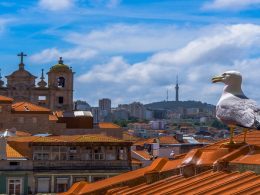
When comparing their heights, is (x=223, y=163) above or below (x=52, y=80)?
below

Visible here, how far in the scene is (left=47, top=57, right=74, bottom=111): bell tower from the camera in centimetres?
9575

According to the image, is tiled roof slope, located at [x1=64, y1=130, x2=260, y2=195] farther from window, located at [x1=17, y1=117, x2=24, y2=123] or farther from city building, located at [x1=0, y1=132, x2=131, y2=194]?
window, located at [x1=17, y1=117, x2=24, y2=123]

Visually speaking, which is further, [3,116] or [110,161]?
[3,116]

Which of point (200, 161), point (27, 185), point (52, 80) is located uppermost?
point (52, 80)

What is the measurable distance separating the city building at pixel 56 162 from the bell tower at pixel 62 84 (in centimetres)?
4859

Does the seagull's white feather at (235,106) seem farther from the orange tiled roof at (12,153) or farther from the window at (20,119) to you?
the window at (20,119)

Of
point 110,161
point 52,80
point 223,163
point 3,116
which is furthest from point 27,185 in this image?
point 52,80

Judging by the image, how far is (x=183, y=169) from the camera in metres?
19.5

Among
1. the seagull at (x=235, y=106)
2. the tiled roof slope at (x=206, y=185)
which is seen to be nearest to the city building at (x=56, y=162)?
the tiled roof slope at (x=206, y=185)

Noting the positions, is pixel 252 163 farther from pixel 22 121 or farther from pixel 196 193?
pixel 22 121

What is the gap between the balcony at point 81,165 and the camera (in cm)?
4478

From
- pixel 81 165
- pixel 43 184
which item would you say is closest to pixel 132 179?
pixel 43 184

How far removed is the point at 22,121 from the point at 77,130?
17.0 ft

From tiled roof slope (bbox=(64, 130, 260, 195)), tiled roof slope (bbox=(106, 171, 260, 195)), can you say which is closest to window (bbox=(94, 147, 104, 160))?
tiled roof slope (bbox=(64, 130, 260, 195))
